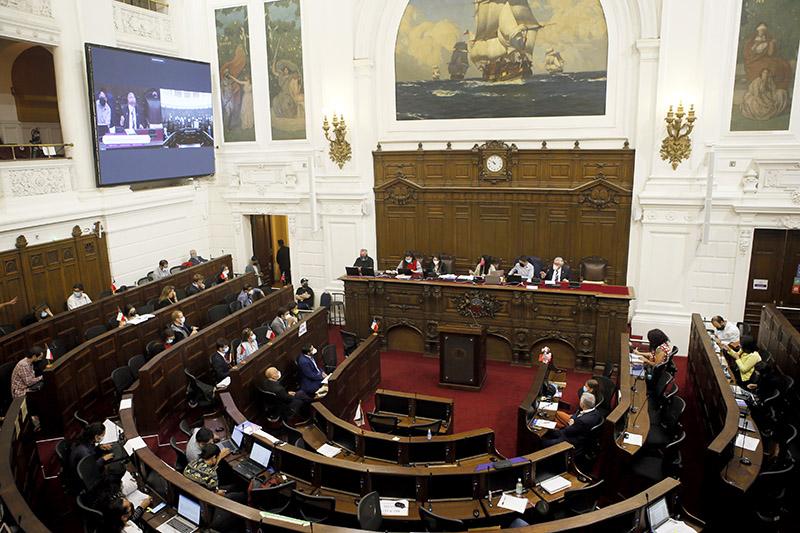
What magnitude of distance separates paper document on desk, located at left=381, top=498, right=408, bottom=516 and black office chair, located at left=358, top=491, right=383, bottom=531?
0.76ft

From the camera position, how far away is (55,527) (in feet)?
20.9

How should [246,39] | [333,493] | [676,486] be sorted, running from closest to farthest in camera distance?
[676,486]
[333,493]
[246,39]

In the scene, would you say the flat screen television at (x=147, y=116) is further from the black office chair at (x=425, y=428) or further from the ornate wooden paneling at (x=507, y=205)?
the black office chair at (x=425, y=428)

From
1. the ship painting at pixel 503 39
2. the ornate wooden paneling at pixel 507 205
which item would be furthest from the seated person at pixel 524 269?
the ship painting at pixel 503 39

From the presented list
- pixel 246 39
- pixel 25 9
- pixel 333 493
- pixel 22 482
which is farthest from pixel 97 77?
pixel 333 493

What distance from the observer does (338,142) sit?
44.4ft

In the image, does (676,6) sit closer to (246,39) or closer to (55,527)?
→ (246,39)

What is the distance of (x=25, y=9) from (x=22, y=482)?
8.93m

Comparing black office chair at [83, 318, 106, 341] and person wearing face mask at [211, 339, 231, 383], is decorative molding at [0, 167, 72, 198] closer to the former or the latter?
black office chair at [83, 318, 106, 341]

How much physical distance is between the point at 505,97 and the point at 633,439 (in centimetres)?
826

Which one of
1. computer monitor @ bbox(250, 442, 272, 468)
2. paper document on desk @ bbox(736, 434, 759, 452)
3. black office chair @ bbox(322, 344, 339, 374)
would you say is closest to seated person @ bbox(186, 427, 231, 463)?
computer monitor @ bbox(250, 442, 272, 468)

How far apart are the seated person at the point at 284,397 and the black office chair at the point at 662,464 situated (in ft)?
14.4

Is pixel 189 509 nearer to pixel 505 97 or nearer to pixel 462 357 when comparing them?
pixel 462 357

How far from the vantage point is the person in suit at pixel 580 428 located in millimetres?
6691
